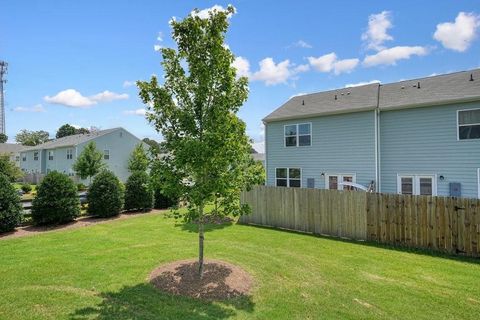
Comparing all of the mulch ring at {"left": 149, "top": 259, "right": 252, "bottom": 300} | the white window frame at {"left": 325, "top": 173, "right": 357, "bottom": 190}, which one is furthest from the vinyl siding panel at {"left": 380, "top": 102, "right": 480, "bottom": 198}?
the mulch ring at {"left": 149, "top": 259, "right": 252, "bottom": 300}

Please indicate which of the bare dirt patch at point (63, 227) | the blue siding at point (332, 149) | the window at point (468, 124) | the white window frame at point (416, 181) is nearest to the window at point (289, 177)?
the blue siding at point (332, 149)

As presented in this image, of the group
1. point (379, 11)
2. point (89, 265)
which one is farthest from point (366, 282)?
point (379, 11)

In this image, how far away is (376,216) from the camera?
1068 cm

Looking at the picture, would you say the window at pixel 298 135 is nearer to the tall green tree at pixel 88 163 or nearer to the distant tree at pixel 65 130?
the tall green tree at pixel 88 163

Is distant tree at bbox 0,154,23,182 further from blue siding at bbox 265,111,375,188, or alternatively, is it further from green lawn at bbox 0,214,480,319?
blue siding at bbox 265,111,375,188

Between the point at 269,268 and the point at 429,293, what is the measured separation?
3.44 meters

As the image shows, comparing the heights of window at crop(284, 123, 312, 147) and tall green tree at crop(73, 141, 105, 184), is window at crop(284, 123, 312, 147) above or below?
above

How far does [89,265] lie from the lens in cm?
790

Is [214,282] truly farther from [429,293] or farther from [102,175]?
[102,175]

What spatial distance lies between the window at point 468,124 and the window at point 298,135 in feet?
23.1

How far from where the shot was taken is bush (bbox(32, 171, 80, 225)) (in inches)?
513

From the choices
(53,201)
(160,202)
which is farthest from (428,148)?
(53,201)

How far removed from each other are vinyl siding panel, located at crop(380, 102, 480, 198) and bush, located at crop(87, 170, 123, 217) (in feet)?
43.5

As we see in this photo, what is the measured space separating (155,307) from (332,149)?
44.8ft
